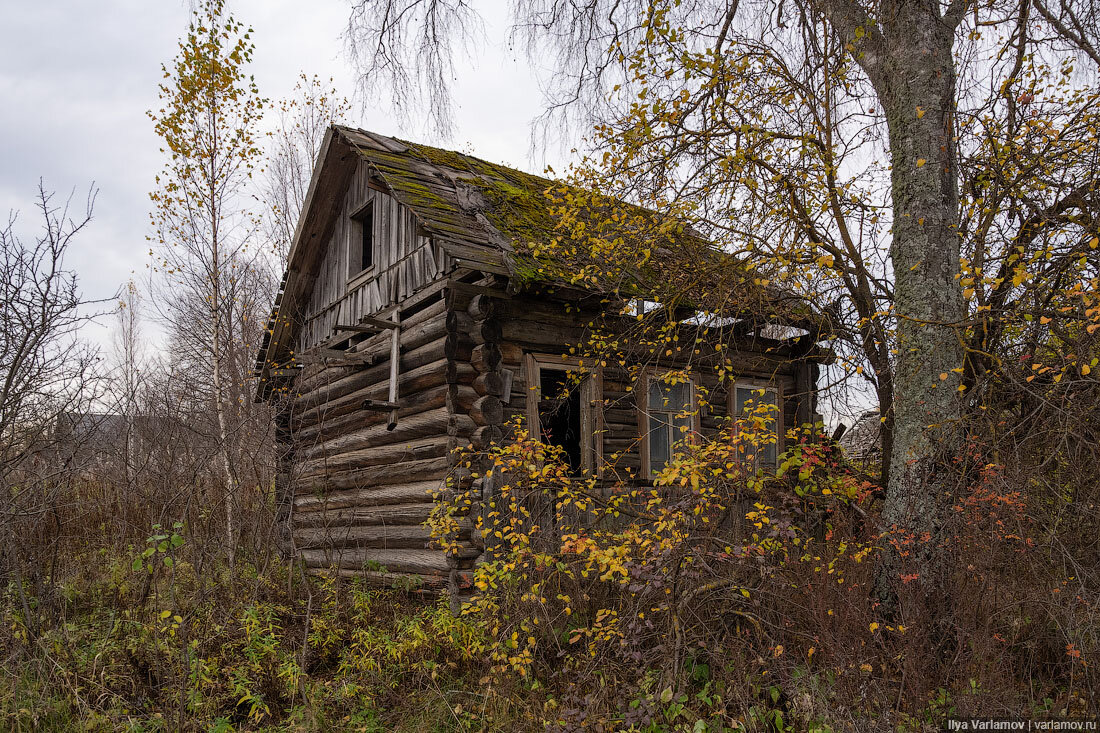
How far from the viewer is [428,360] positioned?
873 cm

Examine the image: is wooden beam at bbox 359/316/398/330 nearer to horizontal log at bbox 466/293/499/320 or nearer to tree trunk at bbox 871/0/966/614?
horizontal log at bbox 466/293/499/320

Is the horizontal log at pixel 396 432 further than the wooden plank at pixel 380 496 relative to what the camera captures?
No

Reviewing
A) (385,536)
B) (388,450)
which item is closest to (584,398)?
(388,450)

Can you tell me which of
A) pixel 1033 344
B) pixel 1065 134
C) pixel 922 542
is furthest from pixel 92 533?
pixel 1065 134

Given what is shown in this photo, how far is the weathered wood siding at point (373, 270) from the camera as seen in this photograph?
9359mm

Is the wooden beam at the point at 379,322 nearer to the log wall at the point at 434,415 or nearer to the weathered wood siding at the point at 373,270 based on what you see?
the log wall at the point at 434,415

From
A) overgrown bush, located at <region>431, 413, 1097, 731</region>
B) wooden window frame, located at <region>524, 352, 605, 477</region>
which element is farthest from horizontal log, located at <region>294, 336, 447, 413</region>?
overgrown bush, located at <region>431, 413, 1097, 731</region>

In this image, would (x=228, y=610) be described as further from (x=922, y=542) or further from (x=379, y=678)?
(x=922, y=542)

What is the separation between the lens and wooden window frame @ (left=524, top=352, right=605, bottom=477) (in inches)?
340

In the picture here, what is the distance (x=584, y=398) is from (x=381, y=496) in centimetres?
292

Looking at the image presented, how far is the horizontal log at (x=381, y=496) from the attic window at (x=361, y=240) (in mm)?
3435

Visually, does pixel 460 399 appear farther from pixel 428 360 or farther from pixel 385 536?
pixel 385 536

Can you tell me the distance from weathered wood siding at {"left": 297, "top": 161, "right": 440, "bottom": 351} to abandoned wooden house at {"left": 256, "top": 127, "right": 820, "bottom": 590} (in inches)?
1.3

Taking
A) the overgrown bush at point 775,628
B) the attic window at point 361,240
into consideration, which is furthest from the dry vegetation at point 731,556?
the attic window at point 361,240
